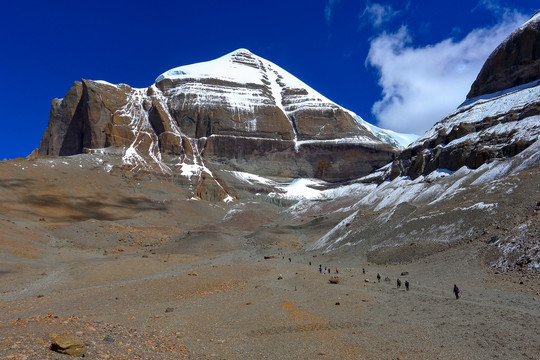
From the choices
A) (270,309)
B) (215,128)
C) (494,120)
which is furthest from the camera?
(215,128)

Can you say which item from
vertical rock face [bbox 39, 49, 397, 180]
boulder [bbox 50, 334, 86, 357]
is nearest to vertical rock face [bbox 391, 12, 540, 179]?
vertical rock face [bbox 39, 49, 397, 180]

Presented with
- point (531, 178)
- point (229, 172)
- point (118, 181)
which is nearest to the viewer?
point (531, 178)

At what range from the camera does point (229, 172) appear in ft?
421

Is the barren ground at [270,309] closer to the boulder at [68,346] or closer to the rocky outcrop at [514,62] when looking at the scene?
the boulder at [68,346]

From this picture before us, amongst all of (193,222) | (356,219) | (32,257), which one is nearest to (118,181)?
(193,222)

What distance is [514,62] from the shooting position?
3376 inches

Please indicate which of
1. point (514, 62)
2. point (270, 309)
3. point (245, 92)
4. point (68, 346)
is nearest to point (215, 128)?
point (245, 92)

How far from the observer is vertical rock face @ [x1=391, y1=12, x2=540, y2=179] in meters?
55.7

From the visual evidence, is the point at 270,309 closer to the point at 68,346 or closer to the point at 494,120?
the point at 68,346

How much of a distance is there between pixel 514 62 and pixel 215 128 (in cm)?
10146

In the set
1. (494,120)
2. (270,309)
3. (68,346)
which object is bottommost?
(270,309)

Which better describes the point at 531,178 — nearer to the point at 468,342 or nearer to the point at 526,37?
the point at 468,342

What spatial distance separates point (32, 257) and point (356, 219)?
38791 mm

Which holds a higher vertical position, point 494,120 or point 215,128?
point 215,128
